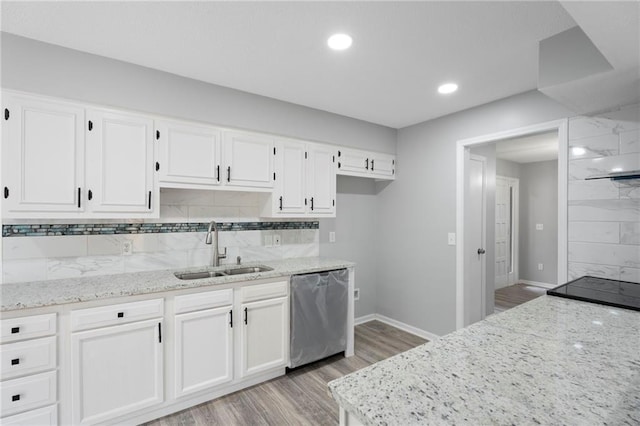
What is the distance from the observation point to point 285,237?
3283 mm

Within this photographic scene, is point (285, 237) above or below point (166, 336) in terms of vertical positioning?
above

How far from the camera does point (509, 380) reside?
2.92ft

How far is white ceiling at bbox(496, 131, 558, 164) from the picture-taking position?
→ 422cm

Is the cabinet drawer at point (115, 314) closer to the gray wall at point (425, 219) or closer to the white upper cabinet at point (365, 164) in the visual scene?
the white upper cabinet at point (365, 164)

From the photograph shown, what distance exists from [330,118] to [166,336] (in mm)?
2468

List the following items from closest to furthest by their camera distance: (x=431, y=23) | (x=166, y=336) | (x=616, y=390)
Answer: (x=616, y=390) → (x=431, y=23) → (x=166, y=336)

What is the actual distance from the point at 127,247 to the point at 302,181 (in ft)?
5.17

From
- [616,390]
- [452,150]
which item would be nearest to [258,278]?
[616,390]

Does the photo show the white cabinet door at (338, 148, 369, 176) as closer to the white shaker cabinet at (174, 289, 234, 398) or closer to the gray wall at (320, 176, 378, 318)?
the gray wall at (320, 176, 378, 318)

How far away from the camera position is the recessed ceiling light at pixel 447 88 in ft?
8.37

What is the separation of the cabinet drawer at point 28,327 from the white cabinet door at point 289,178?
1.70 m

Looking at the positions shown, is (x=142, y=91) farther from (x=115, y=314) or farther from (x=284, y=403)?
→ (x=284, y=403)

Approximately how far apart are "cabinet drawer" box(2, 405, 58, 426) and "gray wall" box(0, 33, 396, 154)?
187cm

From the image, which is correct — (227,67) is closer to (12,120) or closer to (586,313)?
(12,120)
